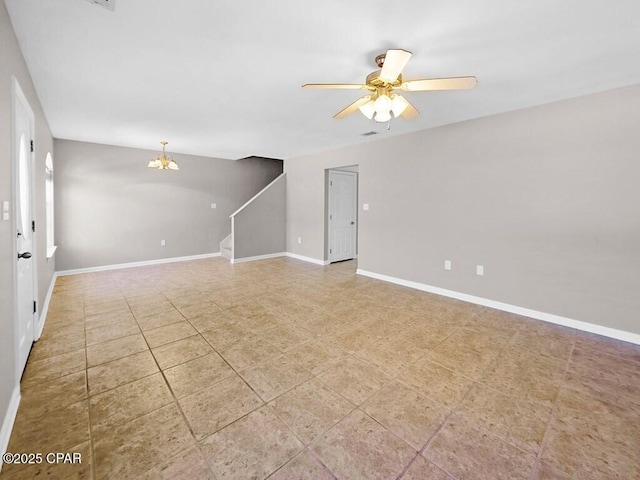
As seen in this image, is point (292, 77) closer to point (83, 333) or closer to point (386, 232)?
point (386, 232)

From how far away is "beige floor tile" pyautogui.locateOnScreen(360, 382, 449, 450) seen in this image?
62.3 inches

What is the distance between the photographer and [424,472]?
1.35m

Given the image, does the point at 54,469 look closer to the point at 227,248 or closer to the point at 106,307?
the point at 106,307

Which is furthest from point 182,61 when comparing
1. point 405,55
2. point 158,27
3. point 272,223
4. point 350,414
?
point 272,223

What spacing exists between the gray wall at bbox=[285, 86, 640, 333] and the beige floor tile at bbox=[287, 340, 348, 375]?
232 cm

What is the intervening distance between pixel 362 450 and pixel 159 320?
260 centimetres

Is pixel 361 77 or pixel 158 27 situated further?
pixel 361 77

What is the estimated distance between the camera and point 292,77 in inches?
102

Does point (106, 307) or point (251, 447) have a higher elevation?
point (106, 307)

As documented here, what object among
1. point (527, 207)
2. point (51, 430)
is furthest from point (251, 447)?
point (527, 207)

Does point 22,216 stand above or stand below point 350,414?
above

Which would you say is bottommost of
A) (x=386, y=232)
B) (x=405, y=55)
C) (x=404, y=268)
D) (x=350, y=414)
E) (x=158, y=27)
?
(x=350, y=414)

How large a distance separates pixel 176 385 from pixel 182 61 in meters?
2.56

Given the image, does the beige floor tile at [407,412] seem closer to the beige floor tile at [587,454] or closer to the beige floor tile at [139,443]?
the beige floor tile at [587,454]
